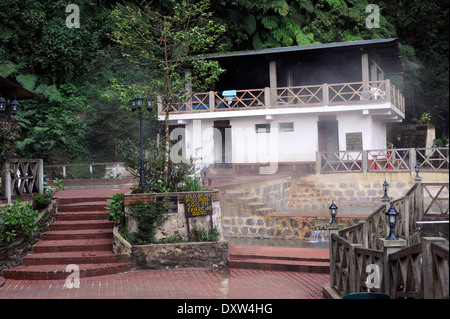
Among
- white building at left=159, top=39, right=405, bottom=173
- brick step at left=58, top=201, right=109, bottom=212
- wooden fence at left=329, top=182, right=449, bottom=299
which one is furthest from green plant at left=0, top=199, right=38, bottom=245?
white building at left=159, top=39, right=405, bottom=173

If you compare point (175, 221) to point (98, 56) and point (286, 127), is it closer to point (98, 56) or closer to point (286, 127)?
point (286, 127)

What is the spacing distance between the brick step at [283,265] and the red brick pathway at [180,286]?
7.8 inches

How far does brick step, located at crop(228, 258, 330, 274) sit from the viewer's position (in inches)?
373

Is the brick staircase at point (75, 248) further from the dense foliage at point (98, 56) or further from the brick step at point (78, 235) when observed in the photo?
the dense foliage at point (98, 56)

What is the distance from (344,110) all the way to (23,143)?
1455 cm

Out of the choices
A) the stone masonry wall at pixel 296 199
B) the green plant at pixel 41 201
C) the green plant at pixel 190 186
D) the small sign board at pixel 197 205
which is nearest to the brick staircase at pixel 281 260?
the small sign board at pixel 197 205

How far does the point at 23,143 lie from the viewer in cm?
2189

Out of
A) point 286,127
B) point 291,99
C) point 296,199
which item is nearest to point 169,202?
point 296,199

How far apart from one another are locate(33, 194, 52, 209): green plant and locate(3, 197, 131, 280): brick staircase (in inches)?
18.6

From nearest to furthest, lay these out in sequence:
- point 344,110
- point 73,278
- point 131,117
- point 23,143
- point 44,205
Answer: point 73,278, point 44,205, point 344,110, point 23,143, point 131,117

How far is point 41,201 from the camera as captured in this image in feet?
35.0
